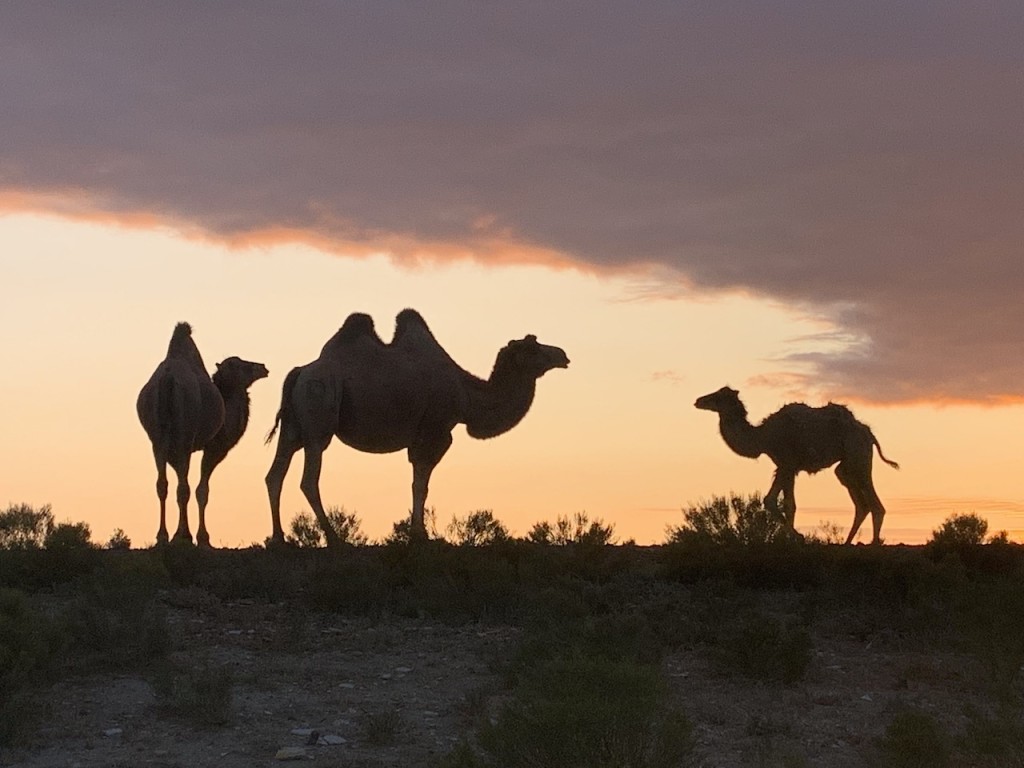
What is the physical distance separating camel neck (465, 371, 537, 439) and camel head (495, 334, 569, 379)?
13 centimetres

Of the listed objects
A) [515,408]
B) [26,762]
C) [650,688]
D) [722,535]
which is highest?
[515,408]

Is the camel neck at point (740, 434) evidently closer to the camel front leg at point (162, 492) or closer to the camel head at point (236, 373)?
the camel head at point (236, 373)

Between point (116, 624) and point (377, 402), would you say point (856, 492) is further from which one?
point (116, 624)

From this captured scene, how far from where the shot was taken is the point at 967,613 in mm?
14164

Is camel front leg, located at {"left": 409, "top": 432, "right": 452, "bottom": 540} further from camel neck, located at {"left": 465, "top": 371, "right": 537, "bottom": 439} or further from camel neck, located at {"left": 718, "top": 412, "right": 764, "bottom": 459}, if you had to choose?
camel neck, located at {"left": 718, "top": 412, "right": 764, "bottom": 459}

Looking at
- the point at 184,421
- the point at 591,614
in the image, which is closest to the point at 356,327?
the point at 184,421

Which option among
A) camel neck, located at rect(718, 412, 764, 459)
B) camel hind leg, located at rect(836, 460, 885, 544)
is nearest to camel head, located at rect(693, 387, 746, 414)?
camel neck, located at rect(718, 412, 764, 459)

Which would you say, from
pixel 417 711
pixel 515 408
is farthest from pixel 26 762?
pixel 515 408

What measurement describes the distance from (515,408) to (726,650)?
9.83m

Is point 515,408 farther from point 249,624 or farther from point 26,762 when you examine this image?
point 26,762

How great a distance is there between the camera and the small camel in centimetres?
2405

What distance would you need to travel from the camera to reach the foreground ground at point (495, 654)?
10445 mm

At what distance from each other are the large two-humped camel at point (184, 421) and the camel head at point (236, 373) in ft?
1.69

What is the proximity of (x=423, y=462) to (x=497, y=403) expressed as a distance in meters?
1.66
